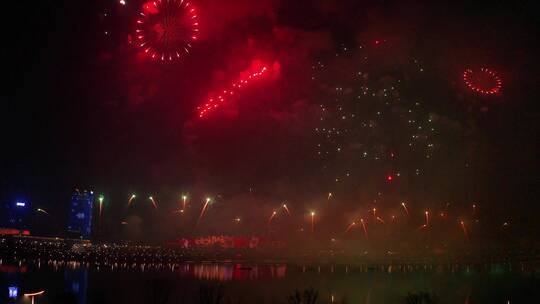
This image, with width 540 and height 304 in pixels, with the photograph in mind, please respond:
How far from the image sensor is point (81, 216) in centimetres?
8181

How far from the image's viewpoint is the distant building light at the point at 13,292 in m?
18.4

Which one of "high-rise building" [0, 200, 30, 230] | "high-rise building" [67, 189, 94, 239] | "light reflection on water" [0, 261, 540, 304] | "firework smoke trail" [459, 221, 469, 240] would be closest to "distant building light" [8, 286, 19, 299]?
"light reflection on water" [0, 261, 540, 304]

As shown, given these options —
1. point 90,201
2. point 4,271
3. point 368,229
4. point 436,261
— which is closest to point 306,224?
point 368,229

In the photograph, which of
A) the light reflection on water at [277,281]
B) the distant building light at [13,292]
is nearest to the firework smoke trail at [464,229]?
the light reflection on water at [277,281]

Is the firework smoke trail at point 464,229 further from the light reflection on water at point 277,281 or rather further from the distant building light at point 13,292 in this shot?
the distant building light at point 13,292

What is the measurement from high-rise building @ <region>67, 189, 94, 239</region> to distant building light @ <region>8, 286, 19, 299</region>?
188ft

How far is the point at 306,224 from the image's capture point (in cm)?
5091

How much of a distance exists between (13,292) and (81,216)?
65.8 meters

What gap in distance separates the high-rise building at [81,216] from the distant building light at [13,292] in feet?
188

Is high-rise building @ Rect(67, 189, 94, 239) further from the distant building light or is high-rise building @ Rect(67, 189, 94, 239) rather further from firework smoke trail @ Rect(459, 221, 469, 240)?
the distant building light

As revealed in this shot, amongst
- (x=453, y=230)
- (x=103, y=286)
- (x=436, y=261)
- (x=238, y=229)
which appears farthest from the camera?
(x=453, y=230)

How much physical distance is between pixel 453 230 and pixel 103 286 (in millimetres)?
40441

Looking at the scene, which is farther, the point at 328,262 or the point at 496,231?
the point at 496,231

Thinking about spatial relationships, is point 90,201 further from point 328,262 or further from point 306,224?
point 328,262
